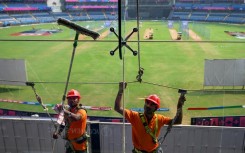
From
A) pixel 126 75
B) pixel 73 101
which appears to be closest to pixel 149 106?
pixel 73 101

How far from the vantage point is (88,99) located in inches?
476

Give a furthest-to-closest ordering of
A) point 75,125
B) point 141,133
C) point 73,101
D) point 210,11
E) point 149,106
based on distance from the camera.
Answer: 1. point 210,11
2. point 75,125
3. point 73,101
4. point 141,133
5. point 149,106

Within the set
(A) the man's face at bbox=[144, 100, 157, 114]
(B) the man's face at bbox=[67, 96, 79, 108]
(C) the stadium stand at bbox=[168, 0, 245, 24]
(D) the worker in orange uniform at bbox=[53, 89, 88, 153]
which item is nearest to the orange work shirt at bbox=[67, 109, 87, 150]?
(D) the worker in orange uniform at bbox=[53, 89, 88, 153]

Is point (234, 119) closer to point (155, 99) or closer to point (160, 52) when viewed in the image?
point (155, 99)

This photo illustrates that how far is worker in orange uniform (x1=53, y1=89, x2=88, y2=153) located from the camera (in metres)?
4.11

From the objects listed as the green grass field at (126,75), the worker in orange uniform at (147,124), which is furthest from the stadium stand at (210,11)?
the worker in orange uniform at (147,124)

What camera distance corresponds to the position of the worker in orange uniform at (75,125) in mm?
4109

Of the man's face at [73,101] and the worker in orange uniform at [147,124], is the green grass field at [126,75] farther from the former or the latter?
the worker in orange uniform at [147,124]

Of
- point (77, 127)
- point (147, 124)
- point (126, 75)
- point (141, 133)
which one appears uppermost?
point (147, 124)

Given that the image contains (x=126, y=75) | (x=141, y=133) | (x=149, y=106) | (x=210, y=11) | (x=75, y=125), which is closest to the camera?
(x=149, y=106)

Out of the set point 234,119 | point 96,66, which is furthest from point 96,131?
point 96,66

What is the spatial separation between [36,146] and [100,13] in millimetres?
49934

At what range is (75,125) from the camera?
428 cm

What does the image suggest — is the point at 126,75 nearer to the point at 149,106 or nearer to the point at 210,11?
the point at 149,106
